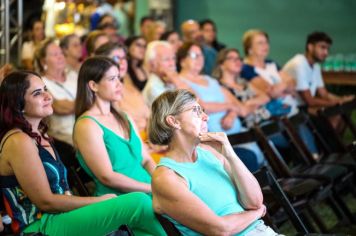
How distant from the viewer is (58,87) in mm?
5164

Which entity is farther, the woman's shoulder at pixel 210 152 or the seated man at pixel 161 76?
the seated man at pixel 161 76

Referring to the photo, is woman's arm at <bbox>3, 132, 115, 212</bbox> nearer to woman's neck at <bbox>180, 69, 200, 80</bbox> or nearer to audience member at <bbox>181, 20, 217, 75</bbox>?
woman's neck at <bbox>180, 69, 200, 80</bbox>

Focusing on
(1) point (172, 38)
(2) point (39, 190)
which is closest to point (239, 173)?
(2) point (39, 190)

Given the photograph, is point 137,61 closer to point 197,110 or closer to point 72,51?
point 72,51

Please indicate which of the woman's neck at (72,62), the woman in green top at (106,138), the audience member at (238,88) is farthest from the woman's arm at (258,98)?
the woman in green top at (106,138)

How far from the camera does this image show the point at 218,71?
5.88 metres

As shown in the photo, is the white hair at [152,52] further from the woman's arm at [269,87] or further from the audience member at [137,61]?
the woman's arm at [269,87]

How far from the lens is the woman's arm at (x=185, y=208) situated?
2529 millimetres

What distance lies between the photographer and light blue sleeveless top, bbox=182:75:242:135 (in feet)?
17.3

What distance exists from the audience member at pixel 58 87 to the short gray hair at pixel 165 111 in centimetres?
231

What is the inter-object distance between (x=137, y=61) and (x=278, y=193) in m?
2.90

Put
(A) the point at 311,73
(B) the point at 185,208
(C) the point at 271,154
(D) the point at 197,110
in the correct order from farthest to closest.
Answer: (A) the point at 311,73
(C) the point at 271,154
(D) the point at 197,110
(B) the point at 185,208

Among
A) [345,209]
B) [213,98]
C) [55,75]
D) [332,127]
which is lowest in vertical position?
[345,209]

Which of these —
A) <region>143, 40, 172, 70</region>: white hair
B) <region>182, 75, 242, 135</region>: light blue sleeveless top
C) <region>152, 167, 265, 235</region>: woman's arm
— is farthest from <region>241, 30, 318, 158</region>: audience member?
<region>152, 167, 265, 235</region>: woman's arm
